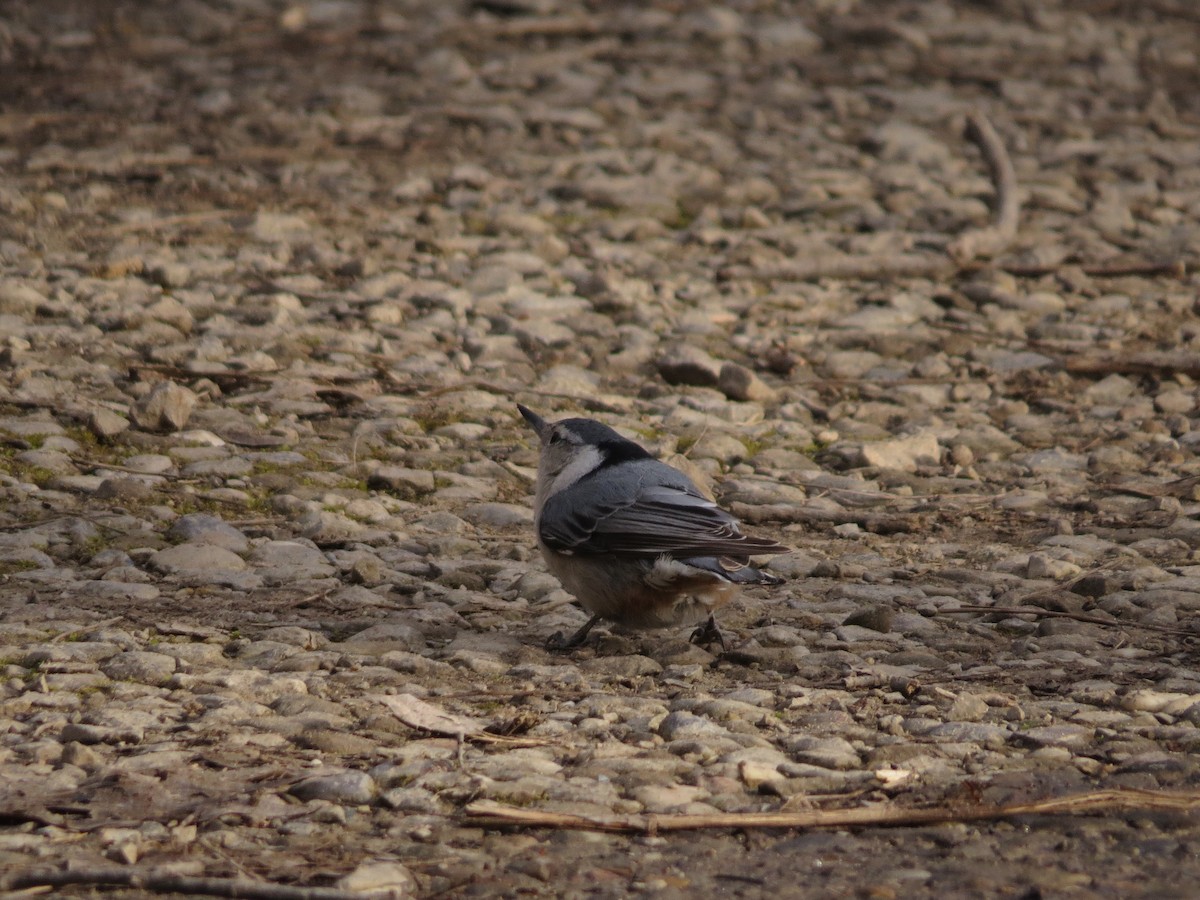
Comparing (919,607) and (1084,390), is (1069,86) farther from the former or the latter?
(919,607)

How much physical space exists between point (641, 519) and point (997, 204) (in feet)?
19.1

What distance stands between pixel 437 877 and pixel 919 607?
8.55ft

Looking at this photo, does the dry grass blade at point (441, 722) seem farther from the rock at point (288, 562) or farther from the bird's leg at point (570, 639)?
the rock at point (288, 562)

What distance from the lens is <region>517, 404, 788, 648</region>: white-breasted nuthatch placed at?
200 inches

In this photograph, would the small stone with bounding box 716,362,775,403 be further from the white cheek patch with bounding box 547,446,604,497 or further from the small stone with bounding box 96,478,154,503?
the small stone with bounding box 96,478,154,503

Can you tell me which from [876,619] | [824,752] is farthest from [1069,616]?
[824,752]

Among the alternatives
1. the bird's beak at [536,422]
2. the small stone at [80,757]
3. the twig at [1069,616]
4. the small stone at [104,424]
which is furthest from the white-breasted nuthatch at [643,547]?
the small stone at [104,424]

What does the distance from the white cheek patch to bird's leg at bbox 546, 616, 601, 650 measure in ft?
1.68

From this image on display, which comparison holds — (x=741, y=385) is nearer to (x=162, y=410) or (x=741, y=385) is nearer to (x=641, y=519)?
(x=641, y=519)

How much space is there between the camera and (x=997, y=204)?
10.3 metres

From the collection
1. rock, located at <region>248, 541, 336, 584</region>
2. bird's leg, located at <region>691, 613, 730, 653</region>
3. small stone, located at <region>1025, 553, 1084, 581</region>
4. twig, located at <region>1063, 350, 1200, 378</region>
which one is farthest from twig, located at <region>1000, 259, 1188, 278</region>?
rock, located at <region>248, 541, 336, 584</region>

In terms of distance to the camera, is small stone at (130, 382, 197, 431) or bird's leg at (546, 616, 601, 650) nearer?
bird's leg at (546, 616, 601, 650)

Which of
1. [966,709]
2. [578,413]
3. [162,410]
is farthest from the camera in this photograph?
[578,413]

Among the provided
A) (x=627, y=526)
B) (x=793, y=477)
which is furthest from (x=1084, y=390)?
(x=627, y=526)
